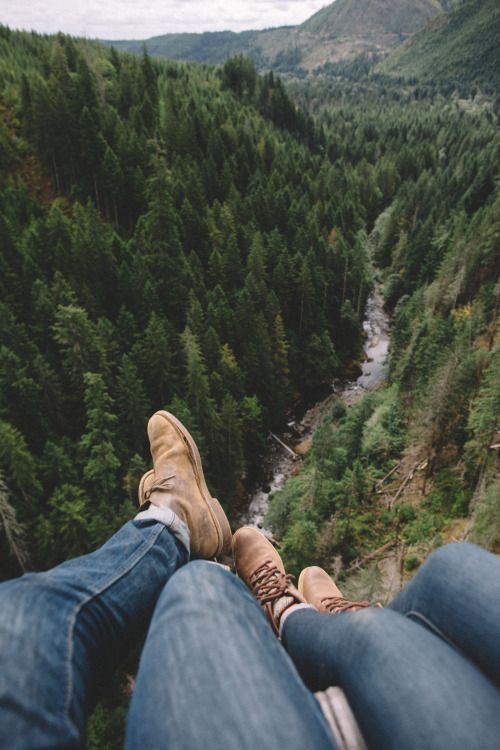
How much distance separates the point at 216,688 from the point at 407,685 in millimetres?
943

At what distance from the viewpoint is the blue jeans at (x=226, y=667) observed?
1.78 meters

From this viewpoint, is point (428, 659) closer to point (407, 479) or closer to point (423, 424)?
point (423, 424)

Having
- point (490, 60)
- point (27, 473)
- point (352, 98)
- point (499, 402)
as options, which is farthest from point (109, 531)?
point (490, 60)

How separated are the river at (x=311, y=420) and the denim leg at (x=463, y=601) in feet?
85.6

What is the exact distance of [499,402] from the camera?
18.9 m

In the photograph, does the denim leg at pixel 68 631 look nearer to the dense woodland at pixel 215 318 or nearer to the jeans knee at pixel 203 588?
the jeans knee at pixel 203 588

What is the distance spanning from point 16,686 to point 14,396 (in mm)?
28028

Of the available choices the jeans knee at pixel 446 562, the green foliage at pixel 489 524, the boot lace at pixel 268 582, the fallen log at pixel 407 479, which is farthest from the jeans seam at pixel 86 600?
the fallen log at pixel 407 479

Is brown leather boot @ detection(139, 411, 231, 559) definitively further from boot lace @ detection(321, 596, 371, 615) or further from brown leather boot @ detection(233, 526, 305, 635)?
boot lace @ detection(321, 596, 371, 615)

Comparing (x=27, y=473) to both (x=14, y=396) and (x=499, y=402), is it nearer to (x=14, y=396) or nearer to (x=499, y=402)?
(x=14, y=396)

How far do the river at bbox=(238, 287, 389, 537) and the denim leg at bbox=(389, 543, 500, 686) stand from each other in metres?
26.1

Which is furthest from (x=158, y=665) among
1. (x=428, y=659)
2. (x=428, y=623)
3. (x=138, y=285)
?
(x=138, y=285)

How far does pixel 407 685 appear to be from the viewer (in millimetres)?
1966

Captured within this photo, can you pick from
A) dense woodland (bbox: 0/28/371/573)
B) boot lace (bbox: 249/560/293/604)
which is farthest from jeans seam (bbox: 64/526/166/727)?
dense woodland (bbox: 0/28/371/573)
